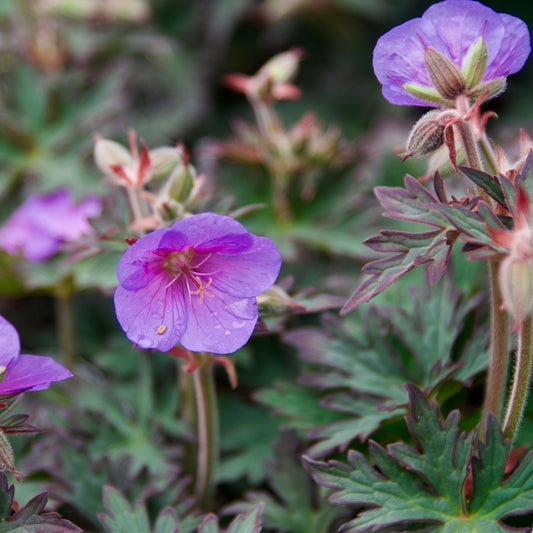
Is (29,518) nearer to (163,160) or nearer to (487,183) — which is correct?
(163,160)

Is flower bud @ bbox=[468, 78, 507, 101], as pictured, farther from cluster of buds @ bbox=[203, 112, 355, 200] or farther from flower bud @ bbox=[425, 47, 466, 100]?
cluster of buds @ bbox=[203, 112, 355, 200]

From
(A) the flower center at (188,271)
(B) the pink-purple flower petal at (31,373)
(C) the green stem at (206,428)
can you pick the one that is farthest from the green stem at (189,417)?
(B) the pink-purple flower petal at (31,373)

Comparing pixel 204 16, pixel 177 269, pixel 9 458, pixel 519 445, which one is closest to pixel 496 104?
pixel 204 16

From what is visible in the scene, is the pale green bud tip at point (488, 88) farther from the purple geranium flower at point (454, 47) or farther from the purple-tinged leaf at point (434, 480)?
the purple-tinged leaf at point (434, 480)

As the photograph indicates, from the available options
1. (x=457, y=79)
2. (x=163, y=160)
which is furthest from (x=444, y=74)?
(x=163, y=160)

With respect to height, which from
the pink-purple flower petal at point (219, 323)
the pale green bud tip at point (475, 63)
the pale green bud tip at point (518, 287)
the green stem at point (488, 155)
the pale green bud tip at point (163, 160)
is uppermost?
the pale green bud tip at point (475, 63)

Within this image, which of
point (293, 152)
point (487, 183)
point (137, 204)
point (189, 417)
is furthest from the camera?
point (293, 152)
